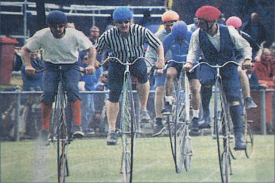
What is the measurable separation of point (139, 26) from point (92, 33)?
22.0 inches

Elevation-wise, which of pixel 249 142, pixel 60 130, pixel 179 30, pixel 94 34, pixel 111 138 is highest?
pixel 179 30

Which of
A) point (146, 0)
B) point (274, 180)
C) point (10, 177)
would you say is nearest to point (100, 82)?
point (146, 0)

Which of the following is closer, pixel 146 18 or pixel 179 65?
pixel 146 18

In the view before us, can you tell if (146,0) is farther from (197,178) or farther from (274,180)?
(274,180)

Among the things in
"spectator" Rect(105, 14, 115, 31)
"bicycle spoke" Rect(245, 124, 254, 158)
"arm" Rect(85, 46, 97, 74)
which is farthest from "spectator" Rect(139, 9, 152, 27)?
"bicycle spoke" Rect(245, 124, 254, 158)

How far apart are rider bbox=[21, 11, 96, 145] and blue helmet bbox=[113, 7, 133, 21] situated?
0.43 meters

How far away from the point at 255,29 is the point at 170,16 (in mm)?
1124

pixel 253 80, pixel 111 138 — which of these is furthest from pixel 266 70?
pixel 111 138

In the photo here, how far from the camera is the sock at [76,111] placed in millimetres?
7188

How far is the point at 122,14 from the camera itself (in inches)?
277

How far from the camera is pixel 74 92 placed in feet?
23.4

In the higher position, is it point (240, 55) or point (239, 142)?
point (240, 55)

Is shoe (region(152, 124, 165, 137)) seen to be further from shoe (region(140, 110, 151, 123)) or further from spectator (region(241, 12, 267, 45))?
spectator (region(241, 12, 267, 45))

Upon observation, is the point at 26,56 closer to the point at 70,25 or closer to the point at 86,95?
the point at 70,25
